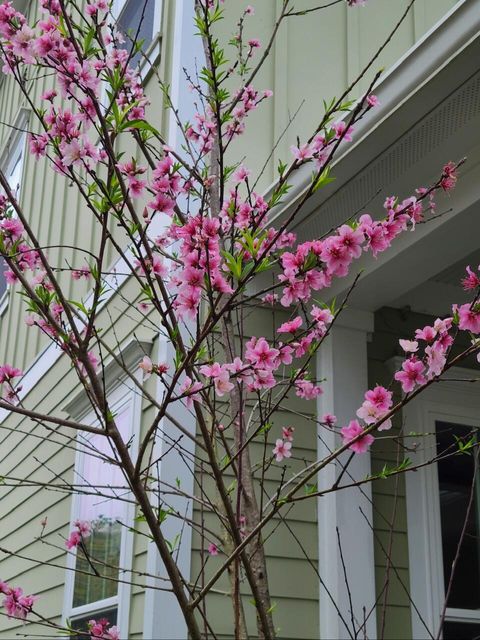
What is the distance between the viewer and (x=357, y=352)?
175 inches

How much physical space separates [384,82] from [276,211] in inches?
39.5

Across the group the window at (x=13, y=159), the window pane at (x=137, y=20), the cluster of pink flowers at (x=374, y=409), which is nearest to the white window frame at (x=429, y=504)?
the cluster of pink flowers at (x=374, y=409)

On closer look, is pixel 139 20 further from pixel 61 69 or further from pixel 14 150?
pixel 14 150

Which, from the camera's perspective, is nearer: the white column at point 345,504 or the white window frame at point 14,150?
the white column at point 345,504

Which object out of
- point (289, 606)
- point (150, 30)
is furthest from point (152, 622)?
point (150, 30)

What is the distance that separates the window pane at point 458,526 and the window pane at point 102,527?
170cm

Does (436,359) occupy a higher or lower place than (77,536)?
higher

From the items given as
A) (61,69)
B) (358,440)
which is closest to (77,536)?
(358,440)

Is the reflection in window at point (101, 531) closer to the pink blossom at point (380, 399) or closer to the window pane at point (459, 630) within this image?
the window pane at point (459, 630)

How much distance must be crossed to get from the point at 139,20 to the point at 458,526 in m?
3.76

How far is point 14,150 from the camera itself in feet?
31.1

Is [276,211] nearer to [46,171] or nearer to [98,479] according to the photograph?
[98,479]

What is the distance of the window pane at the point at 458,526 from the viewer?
4.47 meters

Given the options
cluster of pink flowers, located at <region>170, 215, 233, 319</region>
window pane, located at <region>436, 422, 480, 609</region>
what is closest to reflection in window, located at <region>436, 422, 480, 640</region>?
window pane, located at <region>436, 422, 480, 609</region>
